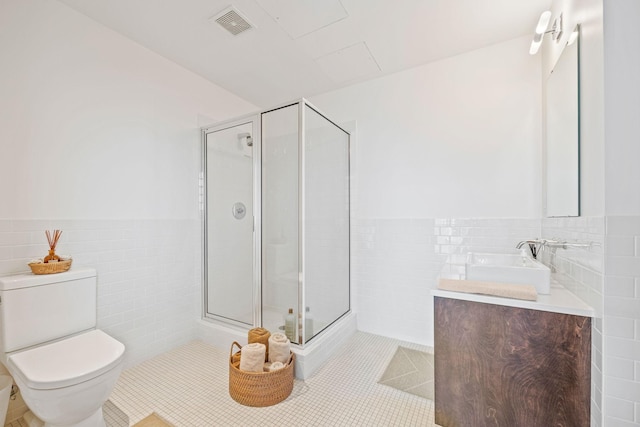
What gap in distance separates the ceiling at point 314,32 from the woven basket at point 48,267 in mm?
1650

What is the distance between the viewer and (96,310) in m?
1.85

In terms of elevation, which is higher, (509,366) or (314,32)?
(314,32)

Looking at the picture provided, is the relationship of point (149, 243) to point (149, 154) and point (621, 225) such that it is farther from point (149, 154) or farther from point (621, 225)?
point (621, 225)

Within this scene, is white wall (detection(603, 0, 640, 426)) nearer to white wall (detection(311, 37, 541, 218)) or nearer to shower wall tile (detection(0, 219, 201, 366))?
white wall (detection(311, 37, 541, 218))

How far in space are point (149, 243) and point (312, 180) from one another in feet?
4.70

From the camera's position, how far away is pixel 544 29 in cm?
153

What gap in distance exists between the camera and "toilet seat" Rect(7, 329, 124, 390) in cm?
121

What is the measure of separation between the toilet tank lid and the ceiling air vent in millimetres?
1880

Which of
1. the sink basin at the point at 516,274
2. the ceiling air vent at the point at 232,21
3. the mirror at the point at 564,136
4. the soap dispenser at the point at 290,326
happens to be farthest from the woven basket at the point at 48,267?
the mirror at the point at 564,136

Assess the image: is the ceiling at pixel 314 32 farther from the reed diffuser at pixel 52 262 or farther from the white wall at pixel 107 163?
the reed diffuser at pixel 52 262

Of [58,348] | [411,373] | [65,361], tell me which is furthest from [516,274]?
[58,348]

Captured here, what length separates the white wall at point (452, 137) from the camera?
2.09 metres

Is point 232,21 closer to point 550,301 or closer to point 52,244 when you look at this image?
point 52,244

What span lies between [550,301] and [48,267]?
2.65 m
